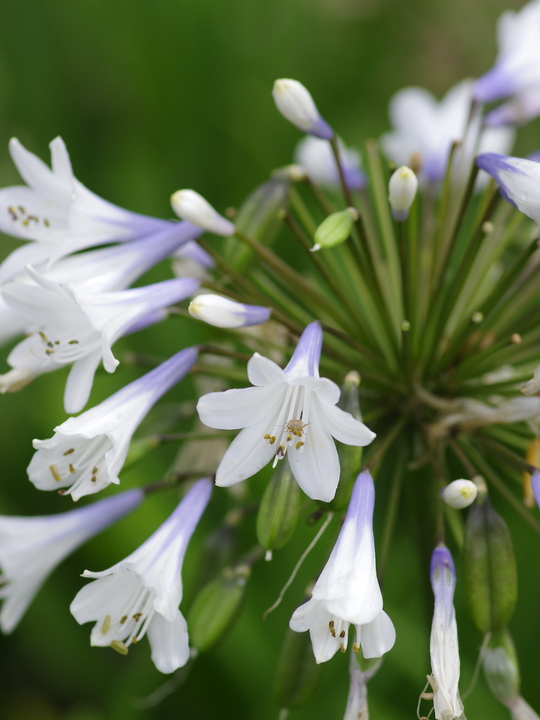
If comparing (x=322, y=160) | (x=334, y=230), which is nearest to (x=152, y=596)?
(x=334, y=230)

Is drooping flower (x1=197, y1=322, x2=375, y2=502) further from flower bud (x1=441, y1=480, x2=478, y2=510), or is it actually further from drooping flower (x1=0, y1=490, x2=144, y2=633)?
drooping flower (x1=0, y1=490, x2=144, y2=633)

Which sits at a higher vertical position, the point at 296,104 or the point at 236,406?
the point at 296,104

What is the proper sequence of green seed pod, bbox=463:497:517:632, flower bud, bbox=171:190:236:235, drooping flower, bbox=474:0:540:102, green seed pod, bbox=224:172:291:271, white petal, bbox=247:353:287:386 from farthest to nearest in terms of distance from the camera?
1. drooping flower, bbox=474:0:540:102
2. green seed pod, bbox=224:172:291:271
3. flower bud, bbox=171:190:236:235
4. green seed pod, bbox=463:497:517:632
5. white petal, bbox=247:353:287:386

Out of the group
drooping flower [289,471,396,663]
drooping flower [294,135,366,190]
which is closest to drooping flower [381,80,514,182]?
drooping flower [294,135,366,190]

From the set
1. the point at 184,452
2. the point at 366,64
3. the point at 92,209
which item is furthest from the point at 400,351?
the point at 366,64

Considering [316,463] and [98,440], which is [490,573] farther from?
[98,440]

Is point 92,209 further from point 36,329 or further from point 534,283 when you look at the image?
Answer: point 534,283
